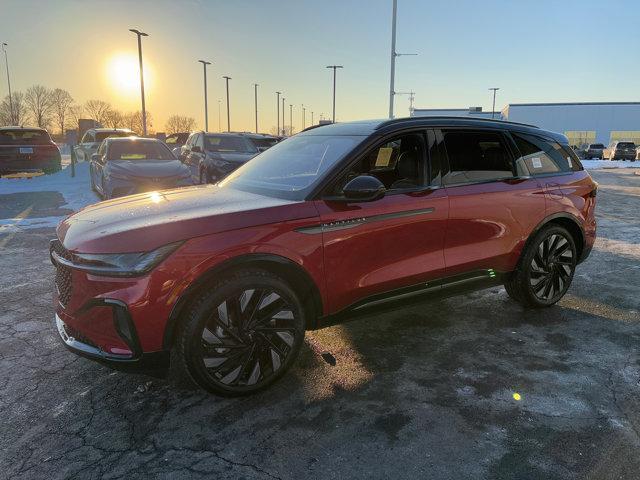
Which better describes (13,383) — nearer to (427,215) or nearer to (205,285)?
(205,285)

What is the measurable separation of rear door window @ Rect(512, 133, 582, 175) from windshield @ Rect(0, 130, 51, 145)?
1450 centimetres

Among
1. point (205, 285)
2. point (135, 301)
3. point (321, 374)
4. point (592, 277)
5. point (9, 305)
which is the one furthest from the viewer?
point (592, 277)

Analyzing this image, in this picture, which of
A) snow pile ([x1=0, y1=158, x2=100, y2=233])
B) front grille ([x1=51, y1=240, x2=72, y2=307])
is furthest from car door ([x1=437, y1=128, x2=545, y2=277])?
snow pile ([x1=0, y1=158, x2=100, y2=233])

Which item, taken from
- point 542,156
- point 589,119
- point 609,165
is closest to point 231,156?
point 542,156

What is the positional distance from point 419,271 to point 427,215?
0.43m

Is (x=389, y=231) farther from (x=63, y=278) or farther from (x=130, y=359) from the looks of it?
(x=63, y=278)

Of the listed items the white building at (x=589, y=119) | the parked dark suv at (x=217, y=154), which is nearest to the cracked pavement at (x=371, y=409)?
the parked dark suv at (x=217, y=154)

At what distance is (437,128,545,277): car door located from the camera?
12.3 feet

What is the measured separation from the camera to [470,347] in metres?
3.77

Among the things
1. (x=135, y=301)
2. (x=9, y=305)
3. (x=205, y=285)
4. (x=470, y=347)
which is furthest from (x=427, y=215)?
(x=9, y=305)

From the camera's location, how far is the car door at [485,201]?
3750mm

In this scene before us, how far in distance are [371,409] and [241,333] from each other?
94 centimetres

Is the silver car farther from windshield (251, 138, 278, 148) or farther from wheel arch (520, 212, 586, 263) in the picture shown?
wheel arch (520, 212, 586, 263)

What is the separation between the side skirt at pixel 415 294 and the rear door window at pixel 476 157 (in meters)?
0.81
